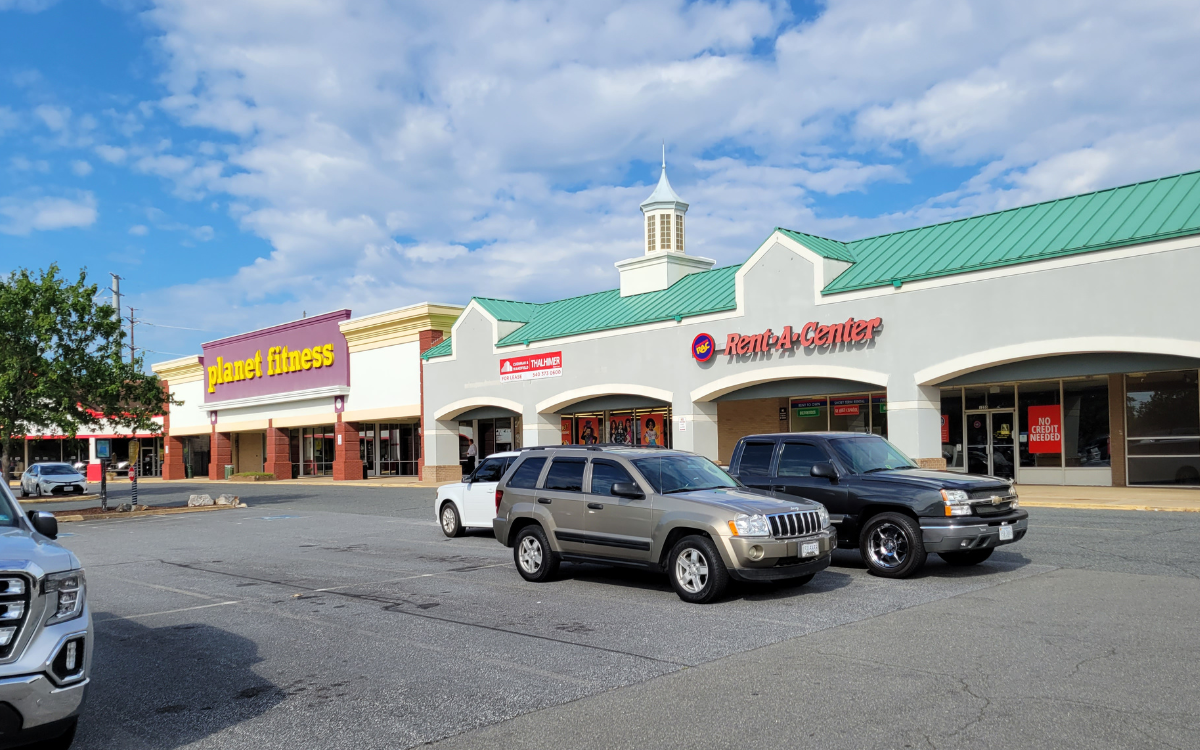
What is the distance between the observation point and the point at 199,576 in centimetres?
1312

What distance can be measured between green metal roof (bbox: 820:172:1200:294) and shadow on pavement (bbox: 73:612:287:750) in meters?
20.2

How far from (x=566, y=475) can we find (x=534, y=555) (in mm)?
1056

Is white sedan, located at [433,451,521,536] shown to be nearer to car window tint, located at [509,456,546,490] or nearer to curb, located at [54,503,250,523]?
car window tint, located at [509,456,546,490]

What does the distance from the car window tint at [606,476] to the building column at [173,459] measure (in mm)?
57352

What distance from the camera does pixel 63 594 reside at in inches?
208

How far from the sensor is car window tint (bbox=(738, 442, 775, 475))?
13.1m

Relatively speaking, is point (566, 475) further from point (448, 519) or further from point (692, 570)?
point (448, 519)

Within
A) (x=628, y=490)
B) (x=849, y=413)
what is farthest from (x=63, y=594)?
(x=849, y=413)

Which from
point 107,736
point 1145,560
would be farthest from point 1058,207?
point 107,736

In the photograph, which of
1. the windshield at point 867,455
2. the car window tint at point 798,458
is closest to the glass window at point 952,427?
the windshield at point 867,455

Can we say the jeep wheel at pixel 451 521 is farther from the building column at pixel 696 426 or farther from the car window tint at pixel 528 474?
the building column at pixel 696 426

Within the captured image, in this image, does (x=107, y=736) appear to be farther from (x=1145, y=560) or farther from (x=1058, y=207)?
→ (x=1058, y=207)

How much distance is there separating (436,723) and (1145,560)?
10.2m

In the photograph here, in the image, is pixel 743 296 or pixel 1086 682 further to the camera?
pixel 743 296
